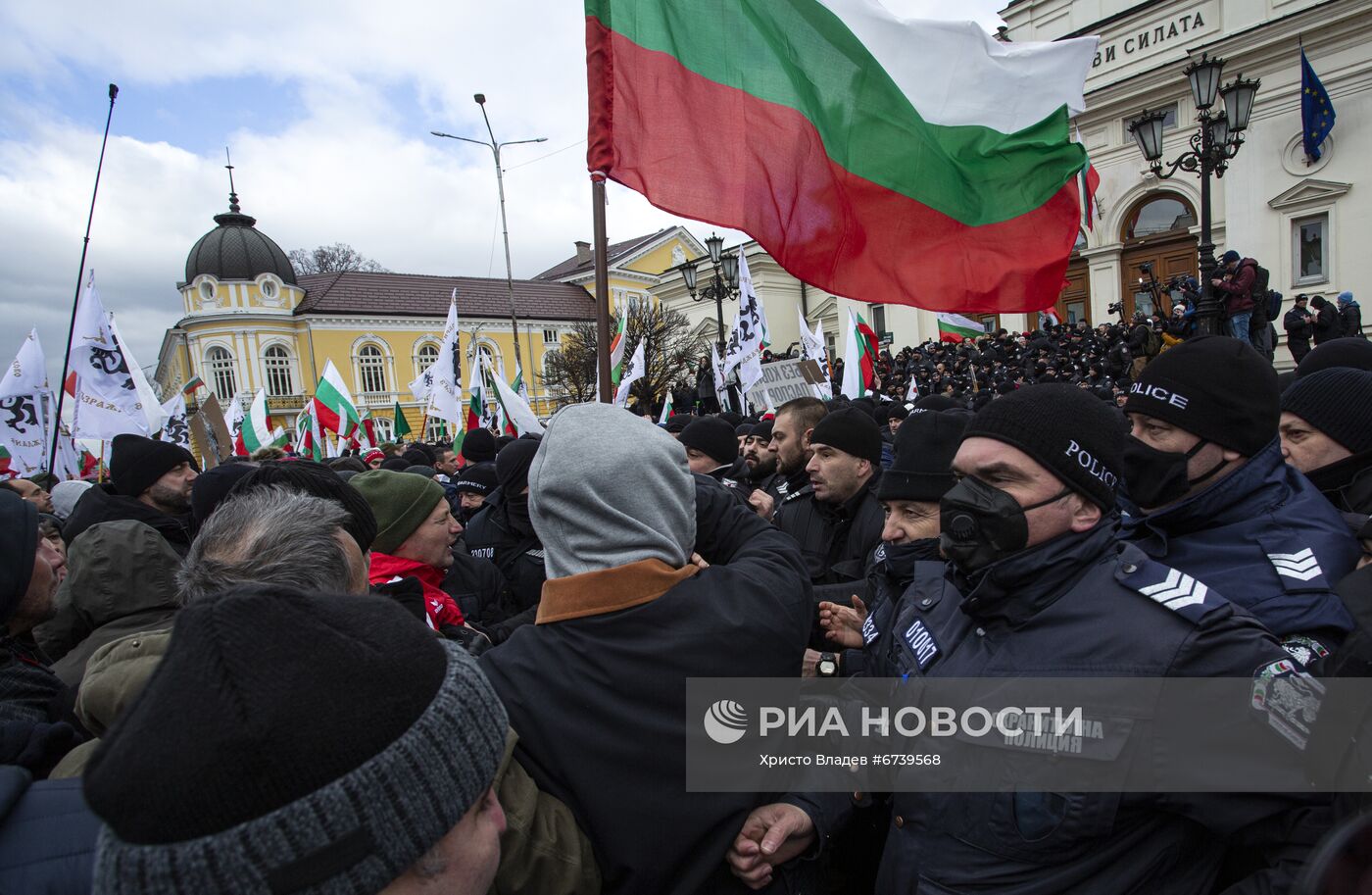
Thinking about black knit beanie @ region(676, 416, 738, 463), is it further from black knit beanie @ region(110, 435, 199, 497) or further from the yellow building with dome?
the yellow building with dome

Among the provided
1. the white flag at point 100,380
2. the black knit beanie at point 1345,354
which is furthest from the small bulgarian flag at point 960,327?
the white flag at point 100,380

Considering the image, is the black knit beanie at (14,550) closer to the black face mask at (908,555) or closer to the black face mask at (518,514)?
the black face mask at (518,514)

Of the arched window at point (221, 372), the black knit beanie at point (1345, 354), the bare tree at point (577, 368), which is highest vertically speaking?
the arched window at point (221, 372)

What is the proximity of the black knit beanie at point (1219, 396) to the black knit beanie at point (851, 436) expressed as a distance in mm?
1434

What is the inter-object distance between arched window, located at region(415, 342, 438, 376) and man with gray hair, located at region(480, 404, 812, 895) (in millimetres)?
54875

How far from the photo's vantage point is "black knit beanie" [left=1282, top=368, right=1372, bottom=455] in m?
2.50

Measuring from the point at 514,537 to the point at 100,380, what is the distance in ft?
18.7

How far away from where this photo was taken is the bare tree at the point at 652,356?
35156 mm

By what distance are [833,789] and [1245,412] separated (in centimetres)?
166

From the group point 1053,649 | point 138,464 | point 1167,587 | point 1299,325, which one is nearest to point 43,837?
point 1053,649

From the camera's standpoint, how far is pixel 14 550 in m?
1.94

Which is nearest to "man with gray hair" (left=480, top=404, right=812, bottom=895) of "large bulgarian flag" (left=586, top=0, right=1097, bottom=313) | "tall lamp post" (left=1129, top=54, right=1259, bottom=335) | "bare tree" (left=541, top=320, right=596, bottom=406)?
"large bulgarian flag" (left=586, top=0, right=1097, bottom=313)

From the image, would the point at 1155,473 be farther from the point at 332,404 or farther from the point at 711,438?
the point at 332,404

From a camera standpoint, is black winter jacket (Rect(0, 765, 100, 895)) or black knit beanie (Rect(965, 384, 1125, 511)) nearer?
black winter jacket (Rect(0, 765, 100, 895))
